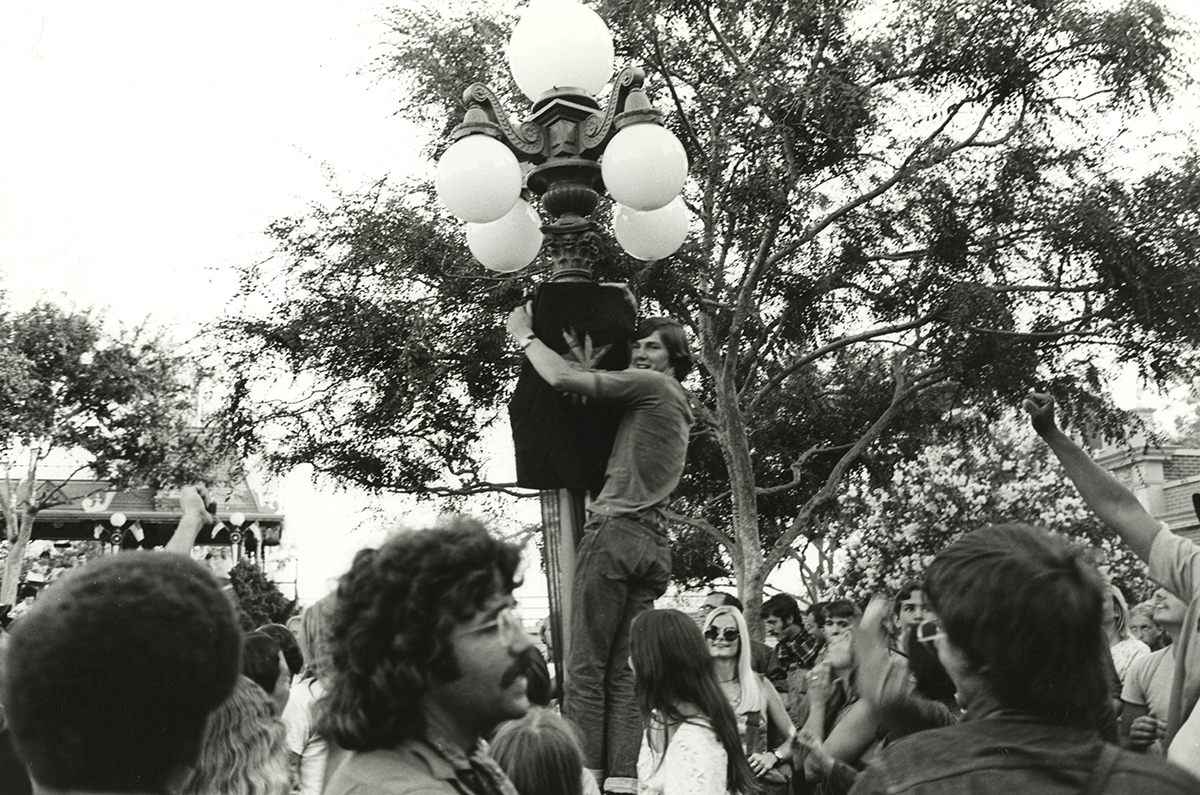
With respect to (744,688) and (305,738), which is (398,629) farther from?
(744,688)

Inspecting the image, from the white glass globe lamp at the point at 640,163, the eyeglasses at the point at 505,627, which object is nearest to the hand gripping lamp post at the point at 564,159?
the white glass globe lamp at the point at 640,163

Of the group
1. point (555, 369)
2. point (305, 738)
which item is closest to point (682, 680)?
point (555, 369)

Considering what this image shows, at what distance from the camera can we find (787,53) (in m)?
16.5

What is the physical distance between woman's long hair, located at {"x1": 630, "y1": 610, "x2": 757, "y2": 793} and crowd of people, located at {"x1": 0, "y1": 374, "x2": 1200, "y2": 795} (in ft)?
1.45

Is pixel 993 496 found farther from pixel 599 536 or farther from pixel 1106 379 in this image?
pixel 599 536

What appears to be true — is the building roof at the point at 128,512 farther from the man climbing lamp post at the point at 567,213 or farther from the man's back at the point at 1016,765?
the man's back at the point at 1016,765

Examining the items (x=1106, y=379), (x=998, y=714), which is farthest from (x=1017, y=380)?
(x=998, y=714)

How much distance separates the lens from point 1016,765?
6.92 ft

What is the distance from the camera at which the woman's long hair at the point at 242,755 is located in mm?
3211

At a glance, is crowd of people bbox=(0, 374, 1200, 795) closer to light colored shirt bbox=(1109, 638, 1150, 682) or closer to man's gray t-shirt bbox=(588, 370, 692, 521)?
man's gray t-shirt bbox=(588, 370, 692, 521)

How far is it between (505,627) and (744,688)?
385cm

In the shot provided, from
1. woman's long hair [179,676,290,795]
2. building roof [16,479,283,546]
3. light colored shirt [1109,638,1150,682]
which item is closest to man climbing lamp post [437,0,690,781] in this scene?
woman's long hair [179,676,290,795]

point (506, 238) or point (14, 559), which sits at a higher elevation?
point (14, 559)

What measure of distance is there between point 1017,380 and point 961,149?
10.3ft
